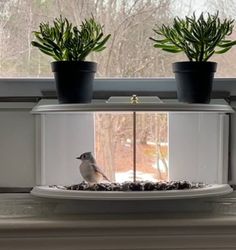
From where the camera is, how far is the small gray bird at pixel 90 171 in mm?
1189

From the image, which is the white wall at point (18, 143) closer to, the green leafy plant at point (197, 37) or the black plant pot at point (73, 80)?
the black plant pot at point (73, 80)

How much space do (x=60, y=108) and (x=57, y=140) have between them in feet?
0.40

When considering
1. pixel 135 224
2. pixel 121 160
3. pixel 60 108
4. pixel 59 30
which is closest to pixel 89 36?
pixel 59 30

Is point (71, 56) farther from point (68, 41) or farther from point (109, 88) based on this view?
point (109, 88)

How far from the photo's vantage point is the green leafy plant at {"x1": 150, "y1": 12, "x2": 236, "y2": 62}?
3.82 feet

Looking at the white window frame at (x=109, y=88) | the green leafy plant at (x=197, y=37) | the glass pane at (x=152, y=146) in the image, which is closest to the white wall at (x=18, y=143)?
the white window frame at (x=109, y=88)

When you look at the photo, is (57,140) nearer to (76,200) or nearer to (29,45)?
(76,200)

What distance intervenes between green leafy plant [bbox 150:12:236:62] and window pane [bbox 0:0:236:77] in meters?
0.12

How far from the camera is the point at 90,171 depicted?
46.9 inches

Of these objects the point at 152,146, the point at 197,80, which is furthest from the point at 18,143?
the point at 197,80

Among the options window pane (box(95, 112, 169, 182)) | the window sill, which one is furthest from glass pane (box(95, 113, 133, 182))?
the window sill

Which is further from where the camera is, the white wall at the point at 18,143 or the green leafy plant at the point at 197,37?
the white wall at the point at 18,143

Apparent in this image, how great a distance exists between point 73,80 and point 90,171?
211mm

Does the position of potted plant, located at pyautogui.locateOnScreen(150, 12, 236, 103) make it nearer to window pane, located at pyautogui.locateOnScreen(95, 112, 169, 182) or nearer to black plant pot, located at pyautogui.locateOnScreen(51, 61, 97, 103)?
window pane, located at pyautogui.locateOnScreen(95, 112, 169, 182)
